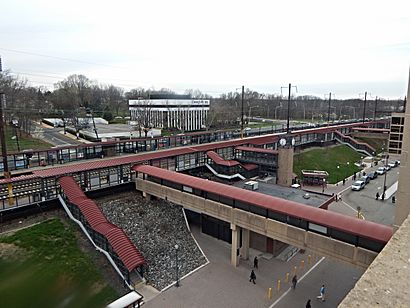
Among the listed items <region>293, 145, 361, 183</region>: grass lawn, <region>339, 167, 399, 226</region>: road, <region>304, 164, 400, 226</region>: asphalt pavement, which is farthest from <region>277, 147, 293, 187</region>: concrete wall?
<region>339, 167, 399, 226</region>: road

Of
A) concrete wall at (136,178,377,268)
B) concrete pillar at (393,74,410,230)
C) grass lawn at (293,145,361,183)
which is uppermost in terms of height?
concrete pillar at (393,74,410,230)

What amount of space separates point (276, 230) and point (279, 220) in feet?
2.17

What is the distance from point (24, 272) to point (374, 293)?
20.9 ft

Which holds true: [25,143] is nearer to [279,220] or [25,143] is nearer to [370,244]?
[279,220]

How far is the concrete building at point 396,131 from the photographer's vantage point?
17.9 m

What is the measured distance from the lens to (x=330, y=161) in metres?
49.8

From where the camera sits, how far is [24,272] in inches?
227

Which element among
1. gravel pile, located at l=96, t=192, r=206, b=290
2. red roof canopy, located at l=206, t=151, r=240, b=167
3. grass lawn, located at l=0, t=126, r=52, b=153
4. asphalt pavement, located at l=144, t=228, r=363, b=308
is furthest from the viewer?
grass lawn, located at l=0, t=126, r=52, b=153

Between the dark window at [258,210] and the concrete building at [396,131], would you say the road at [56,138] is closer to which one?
the dark window at [258,210]

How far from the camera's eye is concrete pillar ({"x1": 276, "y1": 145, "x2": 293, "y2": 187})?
122ft

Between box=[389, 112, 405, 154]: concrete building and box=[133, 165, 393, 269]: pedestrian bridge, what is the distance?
5.73 m

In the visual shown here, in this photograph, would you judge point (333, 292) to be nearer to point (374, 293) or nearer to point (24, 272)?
point (374, 293)

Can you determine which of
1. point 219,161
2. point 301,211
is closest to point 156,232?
point 301,211

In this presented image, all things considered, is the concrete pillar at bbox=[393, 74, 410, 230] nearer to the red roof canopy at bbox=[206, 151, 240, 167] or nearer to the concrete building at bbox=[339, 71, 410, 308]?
the concrete building at bbox=[339, 71, 410, 308]
